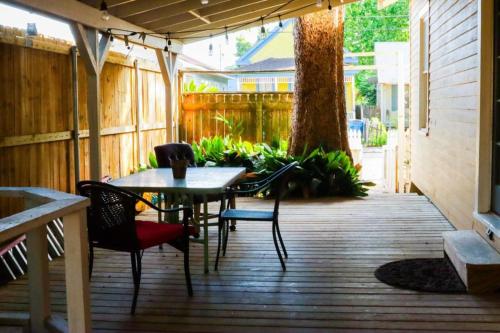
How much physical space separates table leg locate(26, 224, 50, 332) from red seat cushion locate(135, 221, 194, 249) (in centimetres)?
85

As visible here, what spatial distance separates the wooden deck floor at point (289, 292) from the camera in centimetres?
347

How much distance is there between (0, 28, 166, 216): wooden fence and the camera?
5.23 meters

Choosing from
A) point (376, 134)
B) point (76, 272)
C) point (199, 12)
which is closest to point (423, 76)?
point (199, 12)

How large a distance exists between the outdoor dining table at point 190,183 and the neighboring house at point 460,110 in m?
1.95

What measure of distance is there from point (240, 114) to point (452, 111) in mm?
4869

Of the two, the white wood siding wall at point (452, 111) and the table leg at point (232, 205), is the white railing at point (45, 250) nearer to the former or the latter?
the table leg at point (232, 205)

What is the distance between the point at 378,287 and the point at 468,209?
1.60m

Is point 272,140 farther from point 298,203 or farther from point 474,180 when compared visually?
point 474,180

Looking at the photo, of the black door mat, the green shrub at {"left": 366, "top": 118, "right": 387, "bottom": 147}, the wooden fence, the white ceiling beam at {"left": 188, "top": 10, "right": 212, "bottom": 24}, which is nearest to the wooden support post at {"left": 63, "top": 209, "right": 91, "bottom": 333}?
the black door mat

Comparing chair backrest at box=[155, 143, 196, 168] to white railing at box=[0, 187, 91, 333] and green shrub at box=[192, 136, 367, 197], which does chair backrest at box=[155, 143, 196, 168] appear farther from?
white railing at box=[0, 187, 91, 333]

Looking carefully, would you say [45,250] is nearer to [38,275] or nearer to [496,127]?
[38,275]

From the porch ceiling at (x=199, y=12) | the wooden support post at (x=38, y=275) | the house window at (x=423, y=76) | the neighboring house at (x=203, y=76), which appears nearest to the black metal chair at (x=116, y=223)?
the wooden support post at (x=38, y=275)

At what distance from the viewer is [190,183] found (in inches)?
183

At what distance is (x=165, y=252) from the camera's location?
17.2ft
